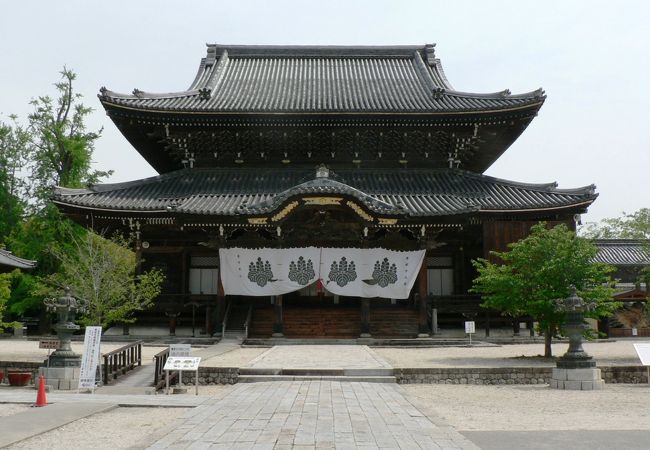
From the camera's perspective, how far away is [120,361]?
15008 millimetres

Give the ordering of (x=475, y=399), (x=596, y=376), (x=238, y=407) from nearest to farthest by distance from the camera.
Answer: (x=238, y=407) < (x=475, y=399) < (x=596, y=376)

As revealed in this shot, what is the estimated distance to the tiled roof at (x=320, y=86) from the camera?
80.5 ft

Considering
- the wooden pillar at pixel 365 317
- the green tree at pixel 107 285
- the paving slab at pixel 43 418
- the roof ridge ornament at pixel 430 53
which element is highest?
the roof ridge ornament at pixel 430 53

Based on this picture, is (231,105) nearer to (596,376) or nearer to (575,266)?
(575,266)

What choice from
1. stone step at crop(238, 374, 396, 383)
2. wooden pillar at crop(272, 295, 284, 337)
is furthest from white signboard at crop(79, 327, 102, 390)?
wooden pillar at crop(272, 295, 284, 337)

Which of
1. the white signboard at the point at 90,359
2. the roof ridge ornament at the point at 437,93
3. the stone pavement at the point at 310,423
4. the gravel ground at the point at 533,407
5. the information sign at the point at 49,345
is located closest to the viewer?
the stone pavement at the point at 310,423

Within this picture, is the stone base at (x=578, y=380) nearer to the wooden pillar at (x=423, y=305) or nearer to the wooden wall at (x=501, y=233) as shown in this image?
the wooden pillar at (x=423, y=305)

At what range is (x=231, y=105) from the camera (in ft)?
84.1

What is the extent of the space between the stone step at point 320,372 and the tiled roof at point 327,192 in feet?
27.0

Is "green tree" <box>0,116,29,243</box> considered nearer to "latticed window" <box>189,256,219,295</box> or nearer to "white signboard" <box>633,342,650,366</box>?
"latticed window" <box>189,256,219,295</box>

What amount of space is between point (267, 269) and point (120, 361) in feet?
26.6

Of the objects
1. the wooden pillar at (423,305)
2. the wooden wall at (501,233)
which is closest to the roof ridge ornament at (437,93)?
the wooden wall at (501,233)

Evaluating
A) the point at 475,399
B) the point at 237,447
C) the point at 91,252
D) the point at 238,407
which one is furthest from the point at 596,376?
the point at 91,252

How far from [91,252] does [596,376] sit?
49.6 ft
